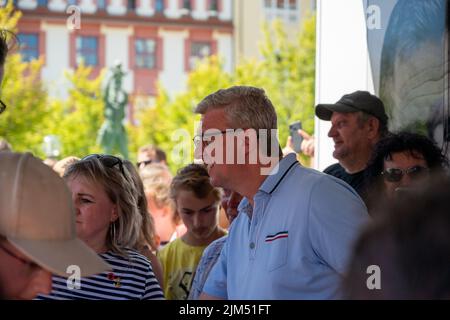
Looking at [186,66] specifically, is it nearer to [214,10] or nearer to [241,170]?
[214,10]

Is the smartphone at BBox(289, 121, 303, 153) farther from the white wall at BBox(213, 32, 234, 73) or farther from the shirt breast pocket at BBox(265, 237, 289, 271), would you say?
the white wall at BBox(213, 32, 234, 73)

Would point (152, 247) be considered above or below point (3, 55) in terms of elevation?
below

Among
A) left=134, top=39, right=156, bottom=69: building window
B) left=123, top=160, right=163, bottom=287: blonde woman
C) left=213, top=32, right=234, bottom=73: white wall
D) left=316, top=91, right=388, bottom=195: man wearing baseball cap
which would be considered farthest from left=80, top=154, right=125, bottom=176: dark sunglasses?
left=134, top=39, right=156, bottom=69: building window

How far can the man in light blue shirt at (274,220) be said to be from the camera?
2.76 m

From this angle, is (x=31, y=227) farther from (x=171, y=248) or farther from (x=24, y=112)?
(x=24, y=112)

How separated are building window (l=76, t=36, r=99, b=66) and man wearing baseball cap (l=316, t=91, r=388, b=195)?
4206 cm

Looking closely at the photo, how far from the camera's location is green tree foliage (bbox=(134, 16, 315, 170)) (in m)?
30.8

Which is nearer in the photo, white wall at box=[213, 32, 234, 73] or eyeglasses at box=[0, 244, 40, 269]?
eyeglasses at box=[0, 244, 40, 269]

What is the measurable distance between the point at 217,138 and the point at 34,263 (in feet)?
4.66

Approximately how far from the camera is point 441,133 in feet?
16.4

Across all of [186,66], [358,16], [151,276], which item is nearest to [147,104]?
[186,66]

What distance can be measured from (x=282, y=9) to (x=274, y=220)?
4638 centimetres

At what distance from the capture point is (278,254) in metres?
2.81

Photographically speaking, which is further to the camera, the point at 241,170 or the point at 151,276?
the point at 151,276
